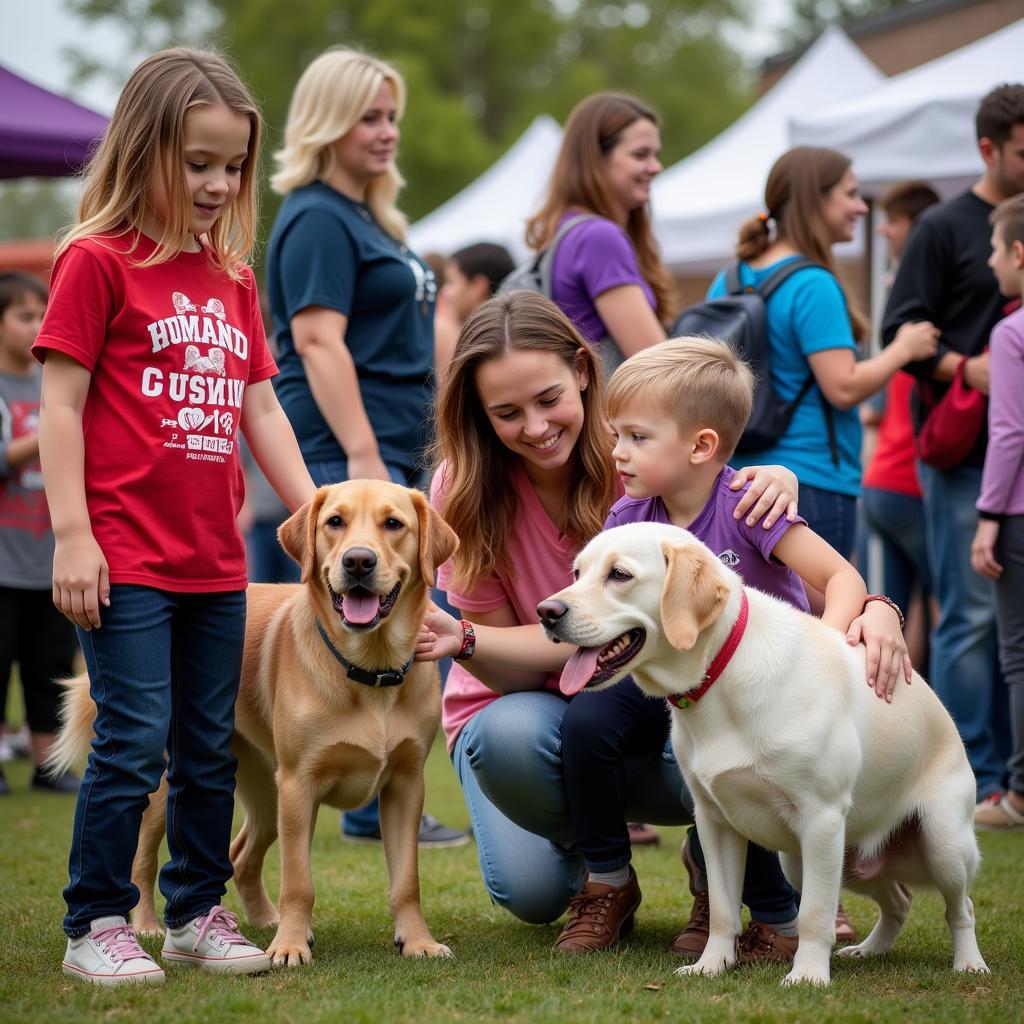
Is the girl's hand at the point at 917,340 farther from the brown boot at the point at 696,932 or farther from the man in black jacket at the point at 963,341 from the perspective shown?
the brown boot at the point at 696,932

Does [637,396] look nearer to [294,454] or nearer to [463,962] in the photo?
[294,454]

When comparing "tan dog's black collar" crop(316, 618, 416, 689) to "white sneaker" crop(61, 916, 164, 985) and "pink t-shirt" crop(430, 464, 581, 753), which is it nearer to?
"pink t-shirt" crop(430, 464, 581, 753)

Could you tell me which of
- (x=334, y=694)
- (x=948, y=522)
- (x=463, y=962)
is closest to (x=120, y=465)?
(x=334, y=694)

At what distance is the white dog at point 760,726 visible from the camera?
118 inches

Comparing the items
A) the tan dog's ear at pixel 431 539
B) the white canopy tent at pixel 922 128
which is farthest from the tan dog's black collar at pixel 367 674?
the white canopy tent at pixel 922 128

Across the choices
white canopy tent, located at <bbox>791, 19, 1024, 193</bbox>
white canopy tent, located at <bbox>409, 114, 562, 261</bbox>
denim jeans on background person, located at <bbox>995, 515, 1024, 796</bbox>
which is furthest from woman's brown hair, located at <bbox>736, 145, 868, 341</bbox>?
white canopy tent, located at <bbox>409, 114, 562, 261</bbox>

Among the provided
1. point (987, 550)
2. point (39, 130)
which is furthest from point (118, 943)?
point (39, 130)

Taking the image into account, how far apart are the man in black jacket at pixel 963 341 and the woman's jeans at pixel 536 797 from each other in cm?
228

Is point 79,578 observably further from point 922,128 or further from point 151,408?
point 922,128

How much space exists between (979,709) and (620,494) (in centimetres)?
251

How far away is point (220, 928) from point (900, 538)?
4.62 meters

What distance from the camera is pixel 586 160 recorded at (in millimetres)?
5328

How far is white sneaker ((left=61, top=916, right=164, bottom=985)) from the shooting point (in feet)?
10.2

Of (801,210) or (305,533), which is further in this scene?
(801,210)
